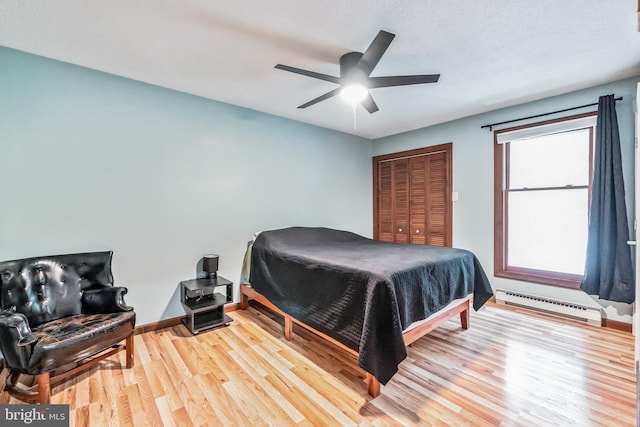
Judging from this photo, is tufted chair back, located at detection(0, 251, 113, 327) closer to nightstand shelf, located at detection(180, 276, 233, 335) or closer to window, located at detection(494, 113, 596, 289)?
nightstand shelf, located at detection(180, 276, 233, 335)

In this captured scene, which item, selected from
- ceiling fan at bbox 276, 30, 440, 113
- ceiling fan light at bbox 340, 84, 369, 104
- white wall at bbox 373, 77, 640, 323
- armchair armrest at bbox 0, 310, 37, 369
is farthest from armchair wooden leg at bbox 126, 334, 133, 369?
white wall at bbox 373, 77, 640, 323

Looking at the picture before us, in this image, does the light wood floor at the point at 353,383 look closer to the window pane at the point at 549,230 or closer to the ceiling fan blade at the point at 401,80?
the window pane at the point at 549,230

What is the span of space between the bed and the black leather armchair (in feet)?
4.16

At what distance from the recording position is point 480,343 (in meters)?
2.48

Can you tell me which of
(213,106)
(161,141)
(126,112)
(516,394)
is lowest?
(516,394)

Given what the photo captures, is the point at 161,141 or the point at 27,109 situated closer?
the point at 27,109


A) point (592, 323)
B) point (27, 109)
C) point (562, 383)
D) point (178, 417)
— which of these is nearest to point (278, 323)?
point (178, 417)

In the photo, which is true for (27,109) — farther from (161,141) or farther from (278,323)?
(278,323)

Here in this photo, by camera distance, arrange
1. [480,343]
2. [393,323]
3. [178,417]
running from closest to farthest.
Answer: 1. [178,417]
2. [393,323]
3. [480,343]

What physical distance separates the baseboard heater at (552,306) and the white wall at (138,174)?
2.81 m

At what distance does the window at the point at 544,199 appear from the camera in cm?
303

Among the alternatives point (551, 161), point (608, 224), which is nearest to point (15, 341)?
point (608, 224)

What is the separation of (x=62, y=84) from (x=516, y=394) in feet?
13.7

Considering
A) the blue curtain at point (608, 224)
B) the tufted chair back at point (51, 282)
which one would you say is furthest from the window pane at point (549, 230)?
the tufted chair back at point (51, 282)
